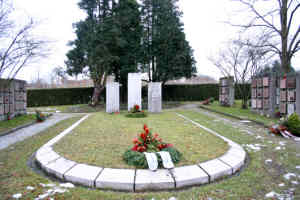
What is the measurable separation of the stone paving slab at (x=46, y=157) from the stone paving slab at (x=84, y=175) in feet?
2.23

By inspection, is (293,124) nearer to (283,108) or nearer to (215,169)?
(283,108)

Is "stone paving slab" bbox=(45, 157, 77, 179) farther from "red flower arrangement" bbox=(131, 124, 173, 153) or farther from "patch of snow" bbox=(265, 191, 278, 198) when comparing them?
"patch of snow" bbox=(265, 191, 278, 198)

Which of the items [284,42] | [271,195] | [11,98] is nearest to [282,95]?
[284,42]

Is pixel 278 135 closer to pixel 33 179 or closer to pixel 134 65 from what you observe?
pixel 33 179

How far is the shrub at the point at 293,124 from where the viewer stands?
5.32 metres

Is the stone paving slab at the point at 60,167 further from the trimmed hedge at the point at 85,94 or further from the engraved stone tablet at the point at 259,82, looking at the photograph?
the trimmed hedge at the point at 85,94

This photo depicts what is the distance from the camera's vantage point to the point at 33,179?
2676 mm

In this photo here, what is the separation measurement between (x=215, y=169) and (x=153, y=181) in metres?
1.05

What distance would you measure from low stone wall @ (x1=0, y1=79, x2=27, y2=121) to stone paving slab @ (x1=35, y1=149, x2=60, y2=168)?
6.24m

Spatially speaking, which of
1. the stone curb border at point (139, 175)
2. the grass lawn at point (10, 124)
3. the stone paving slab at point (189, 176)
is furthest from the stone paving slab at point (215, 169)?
the grass lawn at point (10, 124)

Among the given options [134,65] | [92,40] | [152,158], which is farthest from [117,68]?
[152,158]

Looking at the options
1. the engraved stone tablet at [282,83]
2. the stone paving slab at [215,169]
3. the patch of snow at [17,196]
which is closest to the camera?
the patch of snow at [17,196]

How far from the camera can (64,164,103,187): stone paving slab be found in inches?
100.0

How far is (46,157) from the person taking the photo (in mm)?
3395
